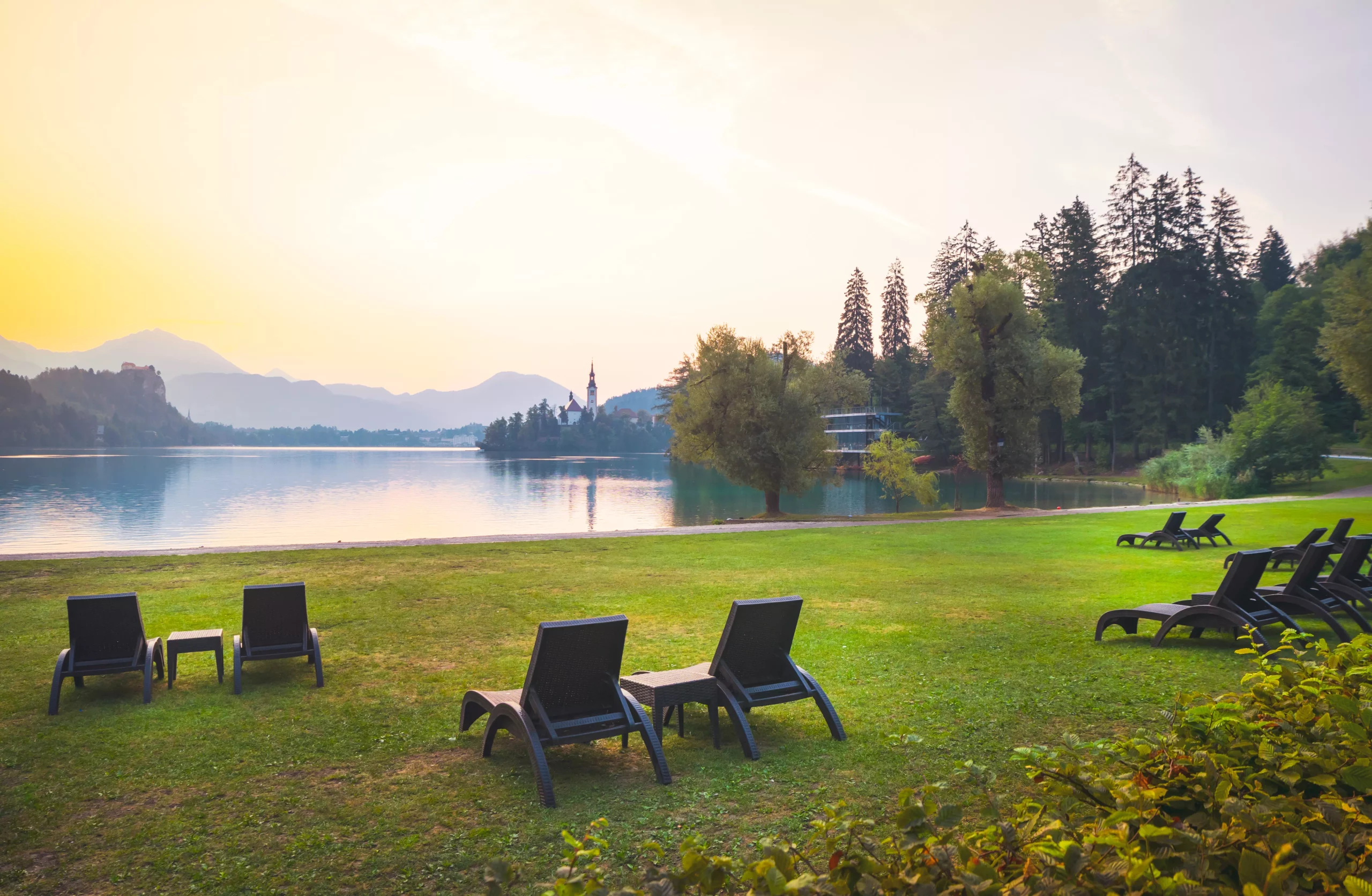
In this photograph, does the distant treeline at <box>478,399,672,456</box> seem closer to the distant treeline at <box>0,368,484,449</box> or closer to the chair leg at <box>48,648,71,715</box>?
the distant treeline at <box>0,368,484,449</box>

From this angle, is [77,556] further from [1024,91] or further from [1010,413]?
[1010,413]

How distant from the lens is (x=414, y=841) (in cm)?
395

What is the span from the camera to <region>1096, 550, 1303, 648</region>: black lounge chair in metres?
7.32

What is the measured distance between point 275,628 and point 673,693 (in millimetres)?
3838

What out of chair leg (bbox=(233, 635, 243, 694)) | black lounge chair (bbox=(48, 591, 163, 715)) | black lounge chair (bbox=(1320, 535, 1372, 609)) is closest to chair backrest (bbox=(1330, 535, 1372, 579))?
black lounge chair (bbox=(1320, 535, 1372, 609))

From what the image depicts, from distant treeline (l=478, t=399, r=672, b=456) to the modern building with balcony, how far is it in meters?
71.6

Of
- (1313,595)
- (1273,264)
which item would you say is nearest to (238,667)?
(1313,595)

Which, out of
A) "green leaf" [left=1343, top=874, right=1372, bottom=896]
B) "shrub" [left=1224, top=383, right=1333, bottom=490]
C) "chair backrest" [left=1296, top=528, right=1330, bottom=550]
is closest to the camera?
"green leaf" [left=1343, top=874, right=1372, bottom=896]

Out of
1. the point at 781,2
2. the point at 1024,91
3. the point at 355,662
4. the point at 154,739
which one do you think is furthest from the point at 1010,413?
the point at 154,739

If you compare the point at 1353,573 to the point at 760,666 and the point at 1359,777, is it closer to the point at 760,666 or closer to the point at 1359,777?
the point at 760,666

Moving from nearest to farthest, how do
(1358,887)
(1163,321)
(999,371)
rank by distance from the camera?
(1358,887)
(999,371)
(1163,321)

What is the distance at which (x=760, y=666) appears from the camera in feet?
18.1

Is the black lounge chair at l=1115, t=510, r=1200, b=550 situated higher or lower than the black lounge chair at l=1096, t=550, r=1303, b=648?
lower

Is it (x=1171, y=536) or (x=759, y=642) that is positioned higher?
(x=759, y=642)
